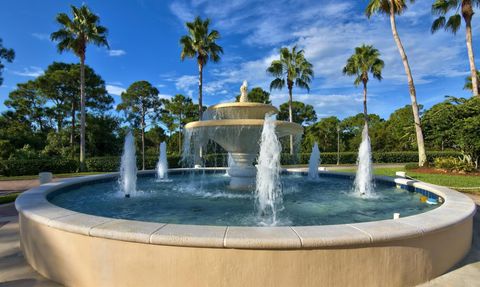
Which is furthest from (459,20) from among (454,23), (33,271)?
(33,271)

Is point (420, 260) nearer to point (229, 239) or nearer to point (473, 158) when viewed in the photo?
point (229, 239)

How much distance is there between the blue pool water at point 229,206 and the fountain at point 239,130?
854mm

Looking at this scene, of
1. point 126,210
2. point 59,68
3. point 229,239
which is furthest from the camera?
point 59,68

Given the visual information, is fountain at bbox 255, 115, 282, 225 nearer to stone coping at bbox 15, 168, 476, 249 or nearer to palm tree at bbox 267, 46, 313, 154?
stone coping at bbox 15, 168, 476, 249

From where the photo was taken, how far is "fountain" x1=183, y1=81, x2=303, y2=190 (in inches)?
A: 297

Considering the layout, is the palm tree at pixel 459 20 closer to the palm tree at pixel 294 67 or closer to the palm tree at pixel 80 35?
the palm tree at pixel 294 67

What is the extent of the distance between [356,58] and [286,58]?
8533 millimetres

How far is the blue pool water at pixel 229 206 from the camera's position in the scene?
5.32 meters

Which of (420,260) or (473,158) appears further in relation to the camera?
(473,158)

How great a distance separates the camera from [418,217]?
12.9ft

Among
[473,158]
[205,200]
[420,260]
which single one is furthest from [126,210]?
[473,158]

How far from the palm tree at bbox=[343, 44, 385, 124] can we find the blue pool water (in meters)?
27.3

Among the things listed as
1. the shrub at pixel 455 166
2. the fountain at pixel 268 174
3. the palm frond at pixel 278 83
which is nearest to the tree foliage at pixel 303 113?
the palm frond at pixel 278 83

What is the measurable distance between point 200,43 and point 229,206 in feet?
75.4
